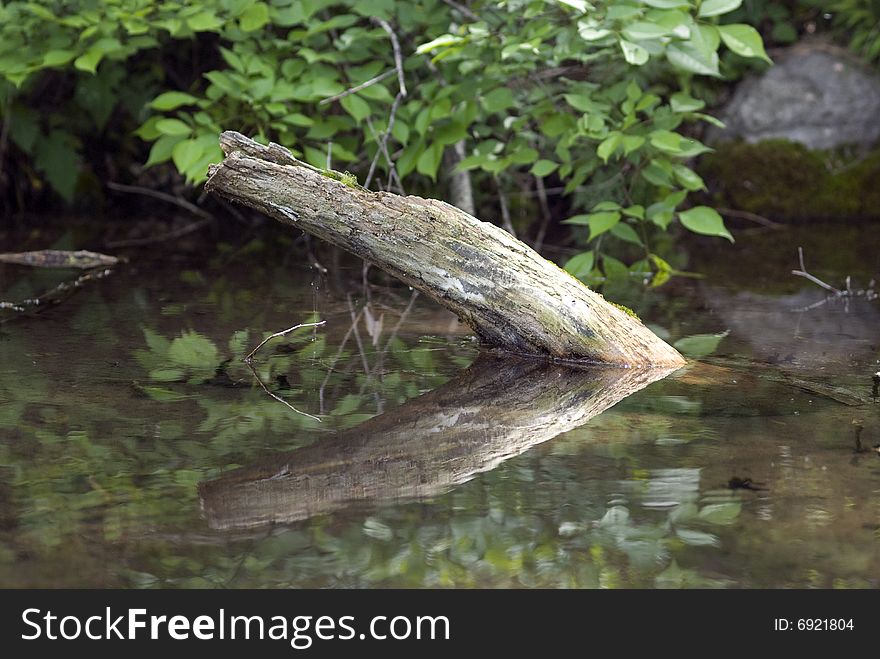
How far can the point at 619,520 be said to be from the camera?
2.42 metres

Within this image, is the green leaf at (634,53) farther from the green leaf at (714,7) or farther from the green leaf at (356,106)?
the green leaf at (356,106)

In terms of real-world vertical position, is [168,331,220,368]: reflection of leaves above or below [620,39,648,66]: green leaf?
below

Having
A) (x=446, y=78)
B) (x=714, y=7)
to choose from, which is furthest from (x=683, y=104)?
(x=446, y=78)

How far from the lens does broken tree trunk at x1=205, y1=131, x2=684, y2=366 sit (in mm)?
3812

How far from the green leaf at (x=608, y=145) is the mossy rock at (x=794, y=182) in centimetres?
480

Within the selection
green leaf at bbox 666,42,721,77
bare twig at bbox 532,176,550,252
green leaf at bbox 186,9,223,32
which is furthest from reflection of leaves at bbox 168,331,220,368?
bare twig at bbox 532,176,550,252

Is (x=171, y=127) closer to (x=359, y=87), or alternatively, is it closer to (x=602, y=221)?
(x=359, y=87)

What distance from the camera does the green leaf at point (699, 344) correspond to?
4.16m

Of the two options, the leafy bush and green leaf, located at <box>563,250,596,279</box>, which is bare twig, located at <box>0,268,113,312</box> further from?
green leaf, located at <box>563,250,596,279</box>

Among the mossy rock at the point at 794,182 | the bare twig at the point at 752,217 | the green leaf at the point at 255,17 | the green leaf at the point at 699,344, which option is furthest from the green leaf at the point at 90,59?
the mossy rock at the point at 794,182

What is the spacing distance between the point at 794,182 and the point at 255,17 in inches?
223

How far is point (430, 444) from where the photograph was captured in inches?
117

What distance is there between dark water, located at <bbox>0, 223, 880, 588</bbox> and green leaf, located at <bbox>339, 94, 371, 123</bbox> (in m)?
1.13

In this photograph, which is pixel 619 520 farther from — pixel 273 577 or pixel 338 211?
pixel 338 211
